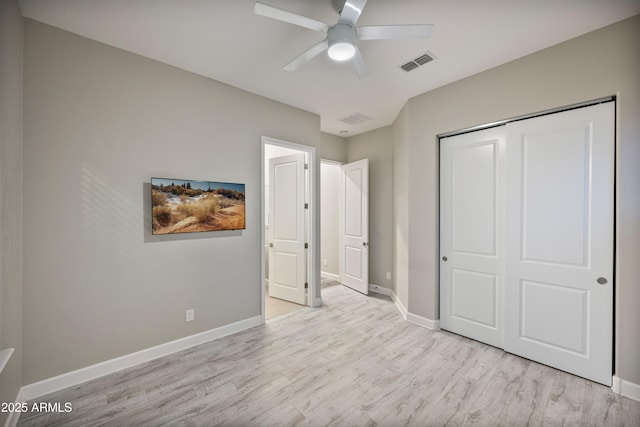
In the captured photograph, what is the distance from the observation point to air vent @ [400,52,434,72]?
8.10 ft

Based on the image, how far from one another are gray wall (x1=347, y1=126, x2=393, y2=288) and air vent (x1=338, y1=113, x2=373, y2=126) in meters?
0.54

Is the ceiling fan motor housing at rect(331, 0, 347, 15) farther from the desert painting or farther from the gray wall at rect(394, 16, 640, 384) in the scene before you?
the desert painting

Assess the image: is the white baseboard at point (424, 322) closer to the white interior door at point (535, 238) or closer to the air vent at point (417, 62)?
the white interior door at point (535, 238)

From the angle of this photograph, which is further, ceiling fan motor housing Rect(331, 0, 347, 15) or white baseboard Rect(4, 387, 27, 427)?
ceiling fan motor housing Rect(331, 0, 347, 15)

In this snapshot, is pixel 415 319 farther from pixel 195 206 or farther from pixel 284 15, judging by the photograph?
pixel 284 15

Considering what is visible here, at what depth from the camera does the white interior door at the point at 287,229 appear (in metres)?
3.98

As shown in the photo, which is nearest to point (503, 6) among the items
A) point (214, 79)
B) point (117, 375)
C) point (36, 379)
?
point (214, 79)

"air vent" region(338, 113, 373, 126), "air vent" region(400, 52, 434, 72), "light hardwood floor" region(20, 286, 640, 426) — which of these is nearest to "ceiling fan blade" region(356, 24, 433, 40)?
"air vent" region(400, 52, 434, 72)

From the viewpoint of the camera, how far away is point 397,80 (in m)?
2.93

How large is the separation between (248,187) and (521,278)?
298 cm

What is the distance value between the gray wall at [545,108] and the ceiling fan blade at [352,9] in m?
Result: 1.79

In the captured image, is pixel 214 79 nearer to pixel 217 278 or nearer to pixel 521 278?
pixel 217 278

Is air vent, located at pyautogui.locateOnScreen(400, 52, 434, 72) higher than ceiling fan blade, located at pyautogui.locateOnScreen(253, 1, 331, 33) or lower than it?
higher

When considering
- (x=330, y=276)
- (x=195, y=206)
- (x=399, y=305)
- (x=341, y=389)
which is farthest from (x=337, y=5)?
(x=330, y=276)
